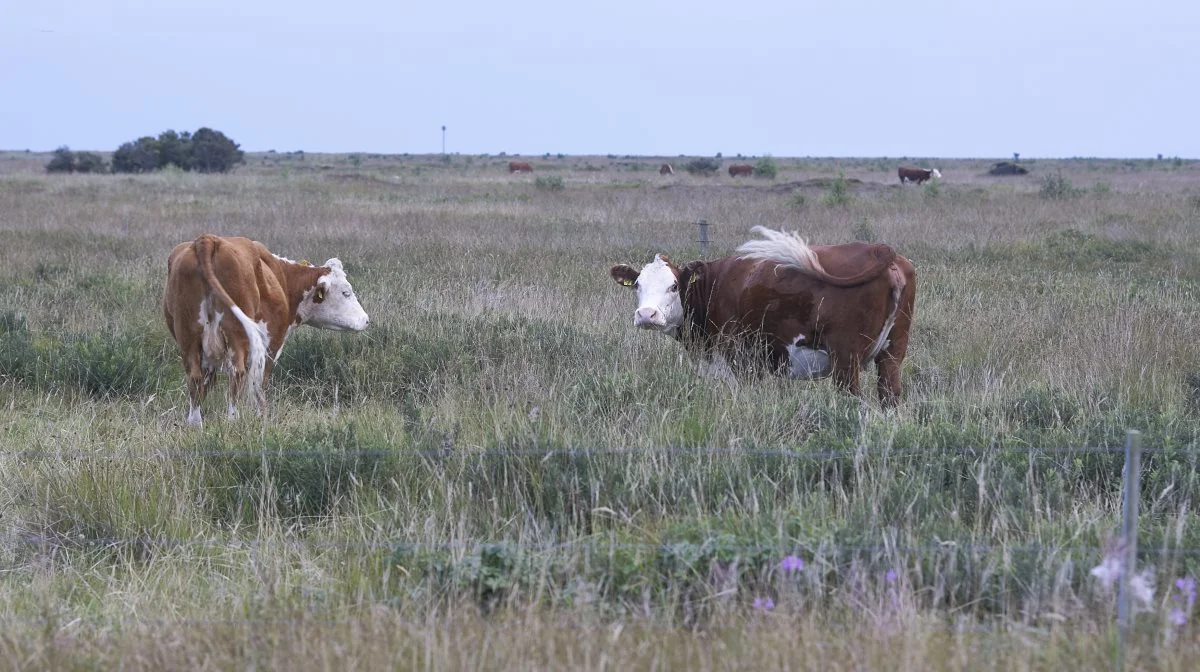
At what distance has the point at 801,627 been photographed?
12.2ft

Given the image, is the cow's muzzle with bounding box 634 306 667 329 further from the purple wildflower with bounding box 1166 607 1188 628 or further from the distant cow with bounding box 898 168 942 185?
the distant cow with bounding box 898 168 942 185

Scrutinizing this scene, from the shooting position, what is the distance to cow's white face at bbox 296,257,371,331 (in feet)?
28.9

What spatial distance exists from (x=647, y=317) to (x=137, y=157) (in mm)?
54562

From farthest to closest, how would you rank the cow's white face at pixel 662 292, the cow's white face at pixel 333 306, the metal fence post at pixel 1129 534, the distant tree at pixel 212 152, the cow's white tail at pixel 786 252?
the distant tree at pixel 212 152 → the cow's white face at pixel 333 306 → the cow's white face at pixel 662 292 → the cow's white tail at pixel 786 252 → the metal fence post at pixel 1129 534

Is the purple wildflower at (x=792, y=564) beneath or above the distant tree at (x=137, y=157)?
Answer: beneath

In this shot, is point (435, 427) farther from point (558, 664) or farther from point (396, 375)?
point (558, 664)

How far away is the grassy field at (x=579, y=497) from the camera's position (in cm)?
370

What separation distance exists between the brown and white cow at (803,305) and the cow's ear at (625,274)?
9.5 inches

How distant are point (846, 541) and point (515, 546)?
4.30 feet

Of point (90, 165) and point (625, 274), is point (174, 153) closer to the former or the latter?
point (90, 165)

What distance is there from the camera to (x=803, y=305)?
304 inches

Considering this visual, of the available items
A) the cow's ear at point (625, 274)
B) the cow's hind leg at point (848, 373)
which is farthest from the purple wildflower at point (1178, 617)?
the cow's ear at point (625, 274)

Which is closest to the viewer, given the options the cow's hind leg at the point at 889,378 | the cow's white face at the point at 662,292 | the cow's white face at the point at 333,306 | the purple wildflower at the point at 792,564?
the purple wildflower at the point at 792,564

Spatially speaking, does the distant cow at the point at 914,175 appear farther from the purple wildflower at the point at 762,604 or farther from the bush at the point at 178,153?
the purple wildflower at the point at 762,604
